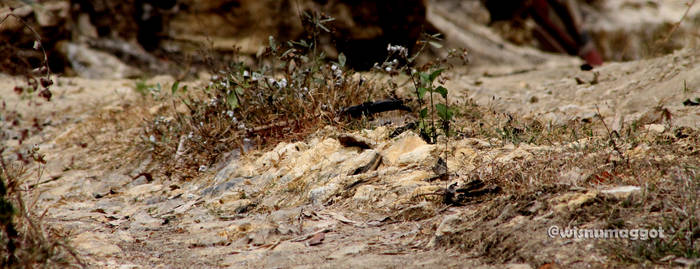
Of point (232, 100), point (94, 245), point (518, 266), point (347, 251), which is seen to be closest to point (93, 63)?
point (232, 100)

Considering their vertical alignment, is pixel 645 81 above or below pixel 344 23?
below

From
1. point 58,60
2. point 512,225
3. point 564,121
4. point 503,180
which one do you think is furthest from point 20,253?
point 58,60

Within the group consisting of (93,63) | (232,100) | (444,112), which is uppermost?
(93,63)

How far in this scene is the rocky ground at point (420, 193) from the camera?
181 centimetres

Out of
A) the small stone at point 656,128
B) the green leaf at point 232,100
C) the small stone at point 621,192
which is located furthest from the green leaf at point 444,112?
the green leaf at point 232,100

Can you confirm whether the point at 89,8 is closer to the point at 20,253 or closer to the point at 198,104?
the point at 198,104

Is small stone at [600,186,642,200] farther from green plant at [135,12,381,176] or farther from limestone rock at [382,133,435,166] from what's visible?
green plant at [135,12,381,176]

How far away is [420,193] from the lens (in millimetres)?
2422

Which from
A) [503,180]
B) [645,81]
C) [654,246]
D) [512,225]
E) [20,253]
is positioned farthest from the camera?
[645,81]

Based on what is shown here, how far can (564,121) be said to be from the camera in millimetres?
3398

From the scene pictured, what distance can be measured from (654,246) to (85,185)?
3.13 m

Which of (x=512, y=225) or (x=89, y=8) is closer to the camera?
(x=512, y=225)

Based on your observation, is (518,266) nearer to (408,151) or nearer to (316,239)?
(316,239)

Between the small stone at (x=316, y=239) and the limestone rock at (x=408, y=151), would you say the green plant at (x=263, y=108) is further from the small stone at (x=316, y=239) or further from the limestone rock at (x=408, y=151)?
the small stone at (x=316, y=239)
